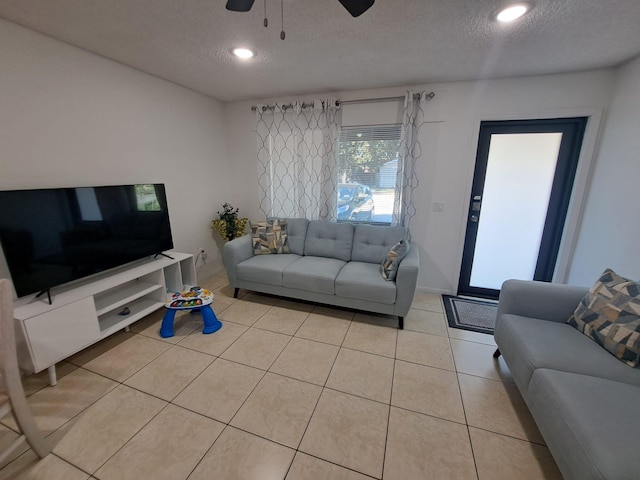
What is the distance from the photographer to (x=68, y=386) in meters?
1.78

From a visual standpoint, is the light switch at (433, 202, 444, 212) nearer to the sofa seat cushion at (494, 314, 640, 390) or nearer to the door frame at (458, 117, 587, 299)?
Result: the door frame at (458, 117, 587, 299)

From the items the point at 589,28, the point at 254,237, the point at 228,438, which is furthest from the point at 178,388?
the point at 589,28

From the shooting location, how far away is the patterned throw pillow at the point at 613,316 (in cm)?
139

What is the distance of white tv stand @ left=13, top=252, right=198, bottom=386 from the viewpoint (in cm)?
164

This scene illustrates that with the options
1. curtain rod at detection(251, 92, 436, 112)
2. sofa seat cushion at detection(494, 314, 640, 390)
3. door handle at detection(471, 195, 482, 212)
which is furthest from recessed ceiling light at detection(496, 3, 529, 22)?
sofa seat cushion at detection(494, 314, 640, 390)

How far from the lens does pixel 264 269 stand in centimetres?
278

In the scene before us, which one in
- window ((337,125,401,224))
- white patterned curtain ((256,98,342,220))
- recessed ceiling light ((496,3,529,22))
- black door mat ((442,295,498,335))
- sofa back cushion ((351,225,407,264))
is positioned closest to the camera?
recessed ceiling light ((496,3,529,22))

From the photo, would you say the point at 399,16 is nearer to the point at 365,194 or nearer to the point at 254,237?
the point at 365,194

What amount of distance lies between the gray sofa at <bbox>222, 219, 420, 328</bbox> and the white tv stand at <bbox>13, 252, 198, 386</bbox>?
0.75 m

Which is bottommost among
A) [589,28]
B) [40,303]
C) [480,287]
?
[480,287]

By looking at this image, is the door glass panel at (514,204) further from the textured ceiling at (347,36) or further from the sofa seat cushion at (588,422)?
the sofa seat cushion at (588,422)

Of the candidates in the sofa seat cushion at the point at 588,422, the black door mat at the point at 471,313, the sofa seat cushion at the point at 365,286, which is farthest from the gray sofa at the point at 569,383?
the sofa seat cushion at the point at 365,286

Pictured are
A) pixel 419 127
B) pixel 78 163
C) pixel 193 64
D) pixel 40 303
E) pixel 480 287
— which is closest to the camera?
pixel 40 303

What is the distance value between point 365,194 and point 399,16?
1.81 meters
